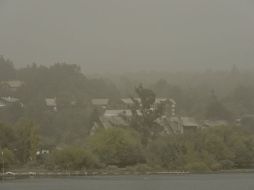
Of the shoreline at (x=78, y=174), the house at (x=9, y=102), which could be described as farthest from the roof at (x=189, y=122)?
the house at (x=9, y=102)

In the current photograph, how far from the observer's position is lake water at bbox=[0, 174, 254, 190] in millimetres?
47875

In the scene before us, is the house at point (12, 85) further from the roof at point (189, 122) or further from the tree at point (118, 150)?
the tree at point (118, 150)

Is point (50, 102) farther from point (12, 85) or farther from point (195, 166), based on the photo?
point (195, 166)

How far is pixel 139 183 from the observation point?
51781 millimetres

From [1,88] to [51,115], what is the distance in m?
21.2

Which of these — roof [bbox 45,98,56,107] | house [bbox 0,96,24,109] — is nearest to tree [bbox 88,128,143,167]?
house [bbox 0,96,24,109]

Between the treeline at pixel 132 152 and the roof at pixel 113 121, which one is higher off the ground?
the roof at pixel 113 121

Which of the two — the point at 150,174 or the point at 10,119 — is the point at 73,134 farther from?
the point at 150,174

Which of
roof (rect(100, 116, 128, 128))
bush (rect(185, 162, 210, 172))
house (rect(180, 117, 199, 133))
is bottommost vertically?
bush (rect(185, 162, 210, 172))

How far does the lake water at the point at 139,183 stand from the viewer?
47875 mm

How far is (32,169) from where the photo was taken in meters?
60.8

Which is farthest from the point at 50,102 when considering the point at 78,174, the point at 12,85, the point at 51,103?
the point at 78,174

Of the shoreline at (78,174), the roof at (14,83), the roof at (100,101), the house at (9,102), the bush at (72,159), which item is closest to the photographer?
the shoreline at (78,174)

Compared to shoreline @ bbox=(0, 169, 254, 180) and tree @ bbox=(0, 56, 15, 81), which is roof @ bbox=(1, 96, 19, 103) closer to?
tree @ bbox=(0, 56, 15, 81)
